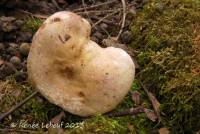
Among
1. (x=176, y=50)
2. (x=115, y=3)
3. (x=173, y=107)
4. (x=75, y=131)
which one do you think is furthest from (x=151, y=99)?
(x=115, y=3)

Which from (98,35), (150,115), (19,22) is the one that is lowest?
(150,115)

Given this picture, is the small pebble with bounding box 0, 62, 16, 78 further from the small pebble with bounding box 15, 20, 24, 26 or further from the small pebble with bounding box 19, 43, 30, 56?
the small pebble with bounding box 15, 20, 24, 26

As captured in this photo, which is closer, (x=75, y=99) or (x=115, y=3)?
(x=75, y=99)

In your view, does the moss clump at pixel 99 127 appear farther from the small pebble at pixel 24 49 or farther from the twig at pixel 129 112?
the small pebble at pixel 24 49

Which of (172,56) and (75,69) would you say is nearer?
(75,69)

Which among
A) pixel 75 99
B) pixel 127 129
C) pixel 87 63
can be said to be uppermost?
pixel 87 63

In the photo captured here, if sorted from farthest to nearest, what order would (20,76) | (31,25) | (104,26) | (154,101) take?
(104,26)
(31,25)
(20,76)
(154,101)

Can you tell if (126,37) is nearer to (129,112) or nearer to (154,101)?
(154,101)

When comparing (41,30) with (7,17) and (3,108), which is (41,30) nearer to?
(3,108)

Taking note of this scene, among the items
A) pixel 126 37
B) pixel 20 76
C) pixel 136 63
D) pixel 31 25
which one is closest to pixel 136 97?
pixel 136 63
